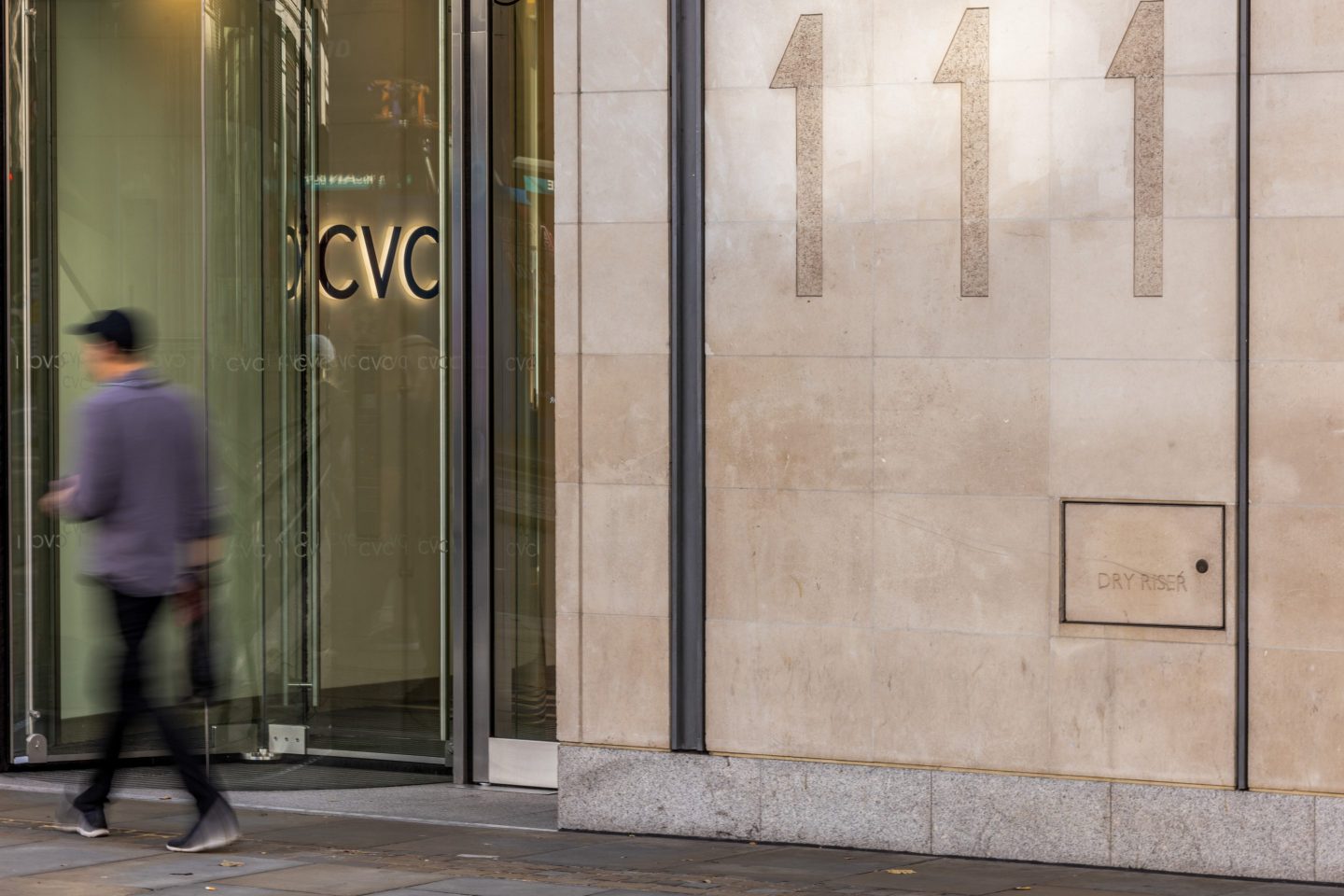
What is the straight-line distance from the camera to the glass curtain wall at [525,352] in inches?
354

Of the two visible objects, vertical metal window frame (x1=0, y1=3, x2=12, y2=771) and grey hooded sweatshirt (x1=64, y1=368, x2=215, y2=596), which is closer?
grey hooded sweatshirt (x1=64, y1=368, x2=215, y2=596)

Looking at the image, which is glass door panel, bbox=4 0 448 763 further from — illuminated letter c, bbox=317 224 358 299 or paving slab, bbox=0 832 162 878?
paving slab, bbox=0 832 162 878

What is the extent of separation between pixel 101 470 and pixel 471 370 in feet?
7.81

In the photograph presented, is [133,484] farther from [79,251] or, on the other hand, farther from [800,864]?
[79,251]

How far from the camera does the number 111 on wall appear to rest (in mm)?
6992

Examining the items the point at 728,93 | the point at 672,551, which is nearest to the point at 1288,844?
the point at 672,551

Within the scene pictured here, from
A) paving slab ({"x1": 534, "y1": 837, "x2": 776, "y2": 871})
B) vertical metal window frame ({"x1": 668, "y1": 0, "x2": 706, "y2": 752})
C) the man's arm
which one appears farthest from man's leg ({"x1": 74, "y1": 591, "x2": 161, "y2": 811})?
vertical metal window frame ({"x1": 668, "y1": 0, "x2": 706, "y2": 752})

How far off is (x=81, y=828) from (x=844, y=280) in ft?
11.9

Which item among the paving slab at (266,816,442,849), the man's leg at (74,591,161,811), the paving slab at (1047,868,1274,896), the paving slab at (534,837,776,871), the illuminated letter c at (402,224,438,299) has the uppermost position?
the illuminated letter c at (402,224,438,299)

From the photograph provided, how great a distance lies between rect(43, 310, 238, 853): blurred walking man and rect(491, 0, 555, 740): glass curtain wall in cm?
216

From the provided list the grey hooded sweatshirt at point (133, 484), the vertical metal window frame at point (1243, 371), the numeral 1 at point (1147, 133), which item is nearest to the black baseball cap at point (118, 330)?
the grey hooded sweatshirt at point (133, 484)

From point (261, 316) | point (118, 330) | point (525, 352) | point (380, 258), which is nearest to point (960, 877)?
point (525, 352)

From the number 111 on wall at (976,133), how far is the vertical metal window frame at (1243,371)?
0.91 ft

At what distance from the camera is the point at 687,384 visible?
303 inches
